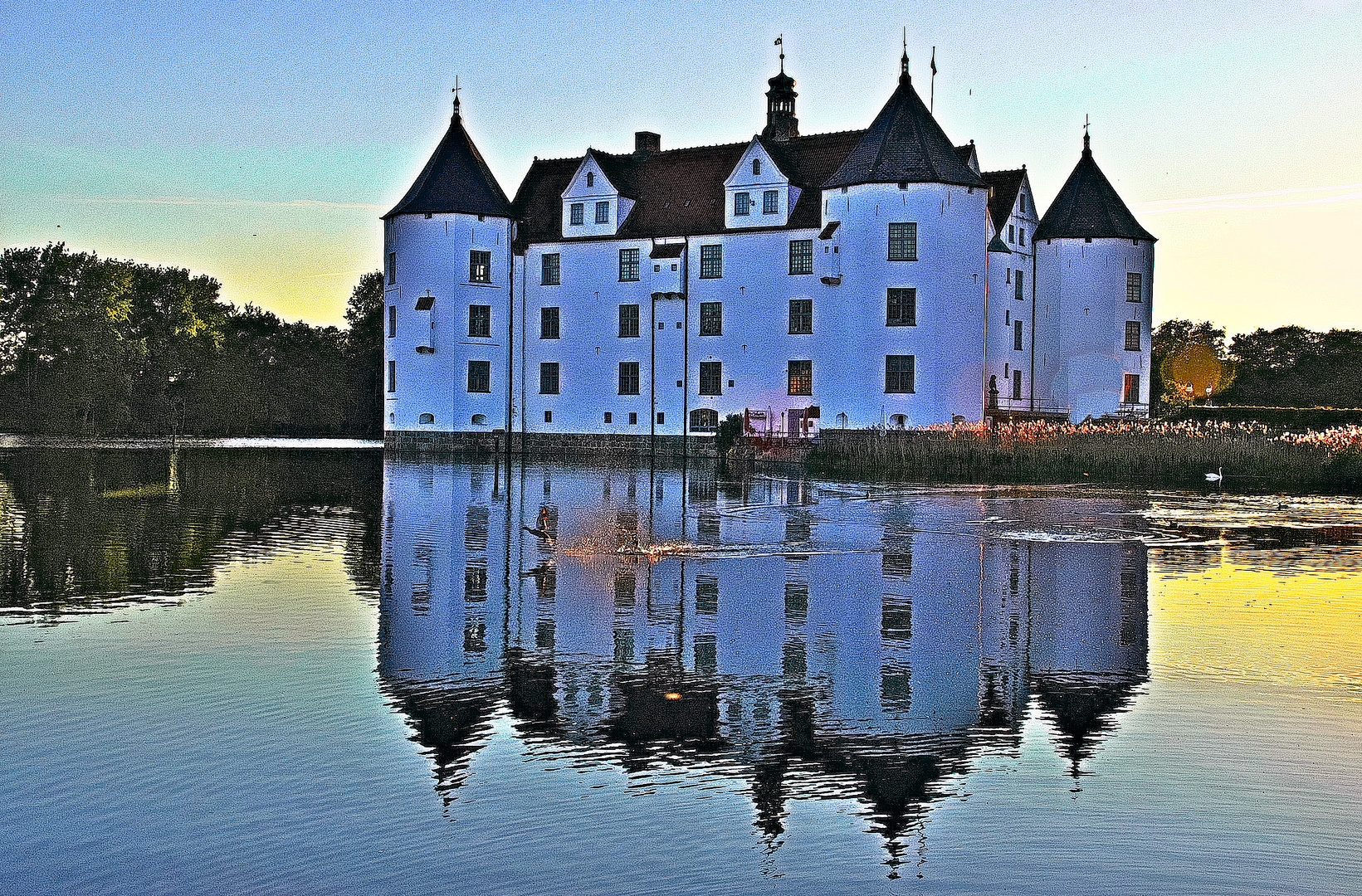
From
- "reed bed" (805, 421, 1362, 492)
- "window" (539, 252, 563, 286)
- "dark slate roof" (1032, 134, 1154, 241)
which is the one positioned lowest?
"reed bed" (805, 421, 1362, 492)

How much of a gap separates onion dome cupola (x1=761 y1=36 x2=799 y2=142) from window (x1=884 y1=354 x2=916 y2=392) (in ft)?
45.4

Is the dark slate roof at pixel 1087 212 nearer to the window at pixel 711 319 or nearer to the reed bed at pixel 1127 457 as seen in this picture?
the window at pixel 711 319

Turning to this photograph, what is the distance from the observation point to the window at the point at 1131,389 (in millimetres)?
63031

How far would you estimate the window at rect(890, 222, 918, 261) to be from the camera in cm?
5581

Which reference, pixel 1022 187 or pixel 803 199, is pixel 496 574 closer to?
pixel 803 199

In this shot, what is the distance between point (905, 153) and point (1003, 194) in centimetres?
856

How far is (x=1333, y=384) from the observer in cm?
9269

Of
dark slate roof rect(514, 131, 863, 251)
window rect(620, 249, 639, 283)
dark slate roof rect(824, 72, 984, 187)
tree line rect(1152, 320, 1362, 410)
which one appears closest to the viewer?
dark slate roof rect(824, 72, 984, 187)

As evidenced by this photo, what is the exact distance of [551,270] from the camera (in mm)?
65688

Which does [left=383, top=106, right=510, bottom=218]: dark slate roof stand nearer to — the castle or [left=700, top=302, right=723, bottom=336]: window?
the castle

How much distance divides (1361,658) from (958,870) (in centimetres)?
730

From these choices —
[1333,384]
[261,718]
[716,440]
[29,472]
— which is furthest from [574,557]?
→ [1333,384]

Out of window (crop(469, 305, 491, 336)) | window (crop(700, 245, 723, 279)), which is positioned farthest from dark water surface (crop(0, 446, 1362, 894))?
window (crop(469, 305, 491, 336))

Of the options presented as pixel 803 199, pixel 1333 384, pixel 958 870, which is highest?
pixel 803 199
